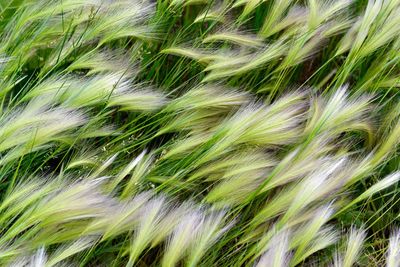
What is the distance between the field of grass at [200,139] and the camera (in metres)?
1.57

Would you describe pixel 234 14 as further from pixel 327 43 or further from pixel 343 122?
pixel 343 122

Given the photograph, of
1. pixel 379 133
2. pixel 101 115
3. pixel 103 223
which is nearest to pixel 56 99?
pixel 101 115

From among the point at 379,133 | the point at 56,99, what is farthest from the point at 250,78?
the point at 56,99

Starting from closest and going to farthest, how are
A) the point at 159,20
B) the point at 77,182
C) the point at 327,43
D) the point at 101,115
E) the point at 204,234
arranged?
the point at 204,234, the point at 77,182, the point at 101,115, the point at 159,20, the point at 327,43

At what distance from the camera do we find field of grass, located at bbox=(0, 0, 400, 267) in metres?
1.57

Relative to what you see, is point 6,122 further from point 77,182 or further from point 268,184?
point 268,184

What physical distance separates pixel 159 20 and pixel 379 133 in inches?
24.2

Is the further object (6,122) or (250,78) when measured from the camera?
(250,78)

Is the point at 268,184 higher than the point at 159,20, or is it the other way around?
the point at 159,20

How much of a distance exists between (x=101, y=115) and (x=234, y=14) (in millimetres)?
555

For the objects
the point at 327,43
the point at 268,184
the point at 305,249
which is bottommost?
the point at 305,249

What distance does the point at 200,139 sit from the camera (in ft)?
5.68

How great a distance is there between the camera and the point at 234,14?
6.90 ft

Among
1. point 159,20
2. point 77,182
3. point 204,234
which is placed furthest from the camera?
point 159,20
